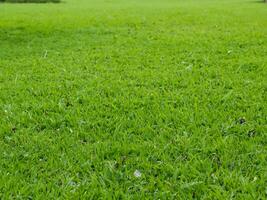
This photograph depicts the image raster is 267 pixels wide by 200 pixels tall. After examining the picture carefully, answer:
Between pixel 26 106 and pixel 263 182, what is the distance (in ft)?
8.20

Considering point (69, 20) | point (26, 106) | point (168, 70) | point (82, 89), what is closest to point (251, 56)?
point (168, 70)

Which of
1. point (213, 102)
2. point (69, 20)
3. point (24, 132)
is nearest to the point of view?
point (24, 132)

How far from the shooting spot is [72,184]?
2.89m

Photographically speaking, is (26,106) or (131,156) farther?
(26,106)

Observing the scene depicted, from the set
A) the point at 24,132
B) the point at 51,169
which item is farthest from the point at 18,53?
the point at 51,169

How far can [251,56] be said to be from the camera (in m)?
6.30

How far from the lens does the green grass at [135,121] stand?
114 inches

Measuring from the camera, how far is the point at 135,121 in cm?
387

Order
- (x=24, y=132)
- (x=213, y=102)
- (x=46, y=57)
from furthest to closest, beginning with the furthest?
(x=46, y=57)
(x=213, y=102)
(x=24, y=132)

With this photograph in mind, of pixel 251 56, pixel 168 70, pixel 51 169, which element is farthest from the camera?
pixel 251 56

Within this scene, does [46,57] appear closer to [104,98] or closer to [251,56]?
[104,98]

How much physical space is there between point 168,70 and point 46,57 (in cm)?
215

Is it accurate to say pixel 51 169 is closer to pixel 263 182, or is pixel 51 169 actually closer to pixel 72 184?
pixel 72 184

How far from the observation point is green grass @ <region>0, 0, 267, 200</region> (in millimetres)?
2885
